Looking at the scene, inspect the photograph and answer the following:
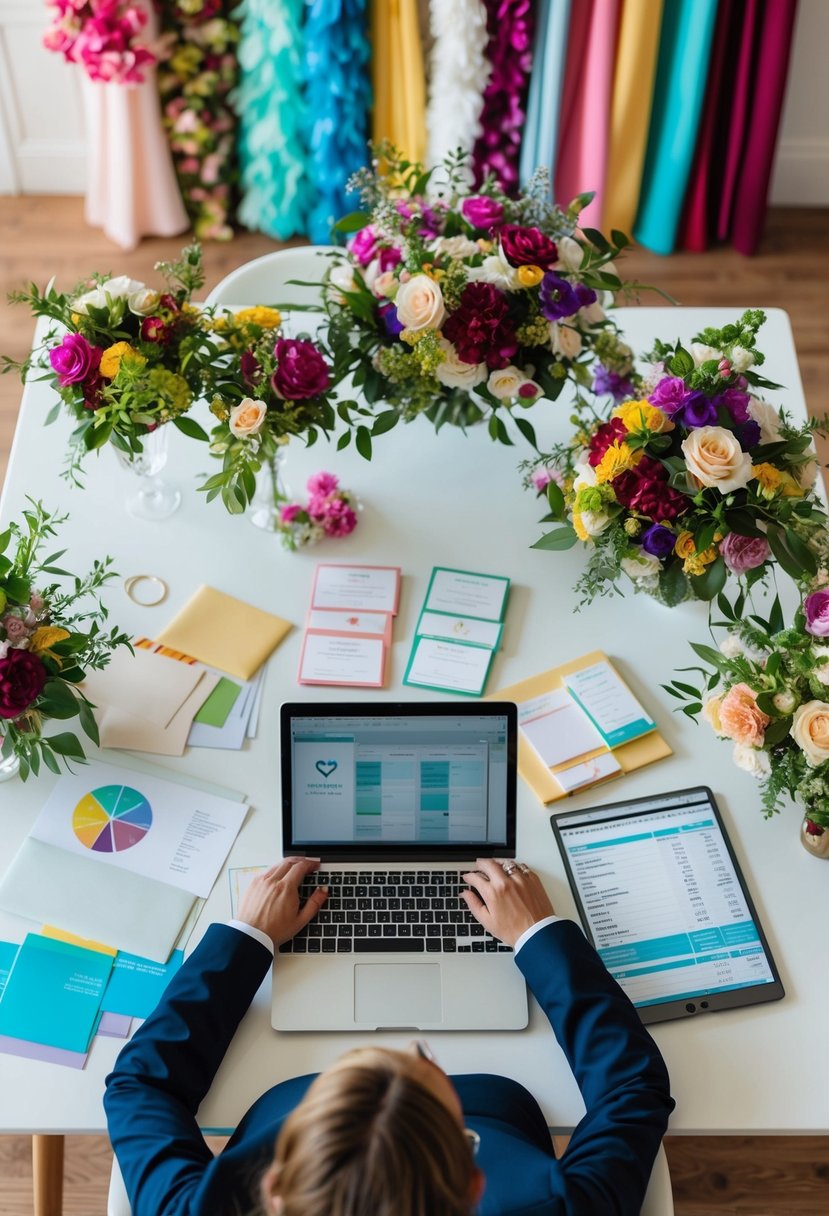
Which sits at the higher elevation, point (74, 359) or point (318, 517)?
point (74, 359)

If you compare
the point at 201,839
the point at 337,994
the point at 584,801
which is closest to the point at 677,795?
the point at 584,801

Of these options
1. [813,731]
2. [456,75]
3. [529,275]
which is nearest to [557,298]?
[529,275]

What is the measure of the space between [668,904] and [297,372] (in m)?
0.88

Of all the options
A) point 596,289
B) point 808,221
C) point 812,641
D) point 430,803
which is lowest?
point 808,221

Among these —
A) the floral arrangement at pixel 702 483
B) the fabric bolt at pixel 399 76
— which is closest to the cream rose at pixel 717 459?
the floral arrangement at pixel 702 483

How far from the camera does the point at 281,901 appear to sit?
152cm

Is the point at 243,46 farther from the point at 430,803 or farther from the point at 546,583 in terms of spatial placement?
the point at 430,803

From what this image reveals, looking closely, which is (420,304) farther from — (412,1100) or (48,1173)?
(48,1173)

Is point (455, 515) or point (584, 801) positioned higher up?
point (455, 515)

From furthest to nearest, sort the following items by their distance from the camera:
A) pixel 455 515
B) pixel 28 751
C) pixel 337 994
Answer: pixel 455 515 → pixel 28 751 → pixel 337 994

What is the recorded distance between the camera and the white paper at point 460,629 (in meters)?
1.81

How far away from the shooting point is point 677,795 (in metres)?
1.66

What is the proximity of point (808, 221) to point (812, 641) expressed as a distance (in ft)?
8.52

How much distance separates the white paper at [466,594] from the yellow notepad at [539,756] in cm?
13
